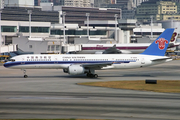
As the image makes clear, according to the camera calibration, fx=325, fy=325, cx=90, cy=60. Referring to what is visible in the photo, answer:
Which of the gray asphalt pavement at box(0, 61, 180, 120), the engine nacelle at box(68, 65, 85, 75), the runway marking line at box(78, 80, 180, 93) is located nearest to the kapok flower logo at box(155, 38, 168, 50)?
the runway marking line at box(78, 80, 180, 93)

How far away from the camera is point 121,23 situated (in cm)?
19512

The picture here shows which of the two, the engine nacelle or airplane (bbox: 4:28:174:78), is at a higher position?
airplane (bbox: 4:28:174:78)

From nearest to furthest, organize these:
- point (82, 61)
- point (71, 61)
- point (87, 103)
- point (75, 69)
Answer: point (87, 103) < point (75, 69) < point (71, 61) < point (82, 61)

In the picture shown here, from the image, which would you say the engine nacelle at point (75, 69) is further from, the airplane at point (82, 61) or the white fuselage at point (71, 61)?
the white fuselage at point (71, 61)

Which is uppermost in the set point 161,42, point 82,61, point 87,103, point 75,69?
point 161,42

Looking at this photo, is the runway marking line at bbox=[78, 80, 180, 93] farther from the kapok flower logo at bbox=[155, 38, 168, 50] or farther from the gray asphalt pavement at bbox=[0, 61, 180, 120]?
the kapok flower logo at bbox=[155, 38, 168, 50]

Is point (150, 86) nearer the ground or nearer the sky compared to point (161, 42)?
nearer the ground

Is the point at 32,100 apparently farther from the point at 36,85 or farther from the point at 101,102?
the point at 36,85

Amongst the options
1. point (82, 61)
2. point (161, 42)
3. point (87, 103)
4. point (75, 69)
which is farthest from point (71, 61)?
point (87, 103)

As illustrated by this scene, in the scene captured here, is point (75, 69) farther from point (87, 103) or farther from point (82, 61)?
point (87, 103)

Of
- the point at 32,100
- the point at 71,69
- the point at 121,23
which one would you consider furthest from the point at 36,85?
the point at 121,23

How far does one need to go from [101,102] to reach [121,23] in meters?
166

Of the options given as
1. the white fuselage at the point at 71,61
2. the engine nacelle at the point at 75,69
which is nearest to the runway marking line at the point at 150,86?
the engine nacelle at the point at 75,69

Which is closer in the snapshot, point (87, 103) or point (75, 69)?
point (87, 103)
